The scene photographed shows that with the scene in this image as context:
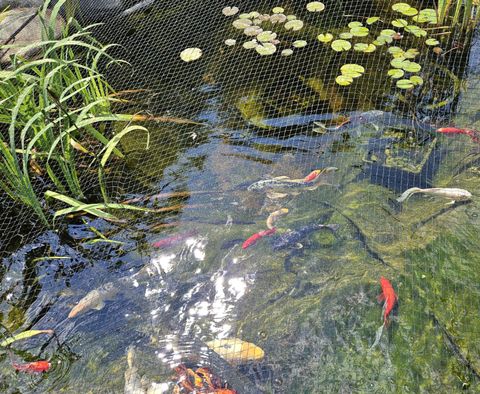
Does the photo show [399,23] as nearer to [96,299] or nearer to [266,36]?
[266,36]

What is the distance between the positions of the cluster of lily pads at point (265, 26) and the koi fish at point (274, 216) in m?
1.65

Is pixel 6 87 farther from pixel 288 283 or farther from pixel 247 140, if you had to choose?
pixel 288 283

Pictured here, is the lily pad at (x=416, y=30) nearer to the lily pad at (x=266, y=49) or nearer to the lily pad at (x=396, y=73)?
the lily pad at (x=396, y=73)

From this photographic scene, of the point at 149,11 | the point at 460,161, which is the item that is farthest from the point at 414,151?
the point at 149,11

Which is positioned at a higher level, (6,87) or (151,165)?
(6,87)

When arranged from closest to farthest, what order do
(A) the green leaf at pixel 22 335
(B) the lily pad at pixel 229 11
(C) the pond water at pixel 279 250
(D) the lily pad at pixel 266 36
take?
(C) the pond water at pixel 279 250, (A) the green leaf at pixel 22 335, (D) the lily pad at pixel 266 36, (B) the lily pad at pixel 229 11

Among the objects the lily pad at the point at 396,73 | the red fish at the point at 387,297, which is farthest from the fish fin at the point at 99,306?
the lily pad at the point at 396,73

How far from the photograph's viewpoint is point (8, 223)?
3268mm

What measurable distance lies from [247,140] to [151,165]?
2.11 feet

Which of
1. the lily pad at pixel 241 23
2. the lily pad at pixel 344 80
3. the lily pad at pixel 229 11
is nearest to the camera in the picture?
the lily pad at pixel 344 80

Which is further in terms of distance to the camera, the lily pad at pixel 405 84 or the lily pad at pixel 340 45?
the lily pad at pixel 340 45

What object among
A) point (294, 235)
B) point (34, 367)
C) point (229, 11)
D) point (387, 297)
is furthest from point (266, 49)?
point (34, 367)

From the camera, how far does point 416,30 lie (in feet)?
13.9

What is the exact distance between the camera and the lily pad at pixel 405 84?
385 cm
